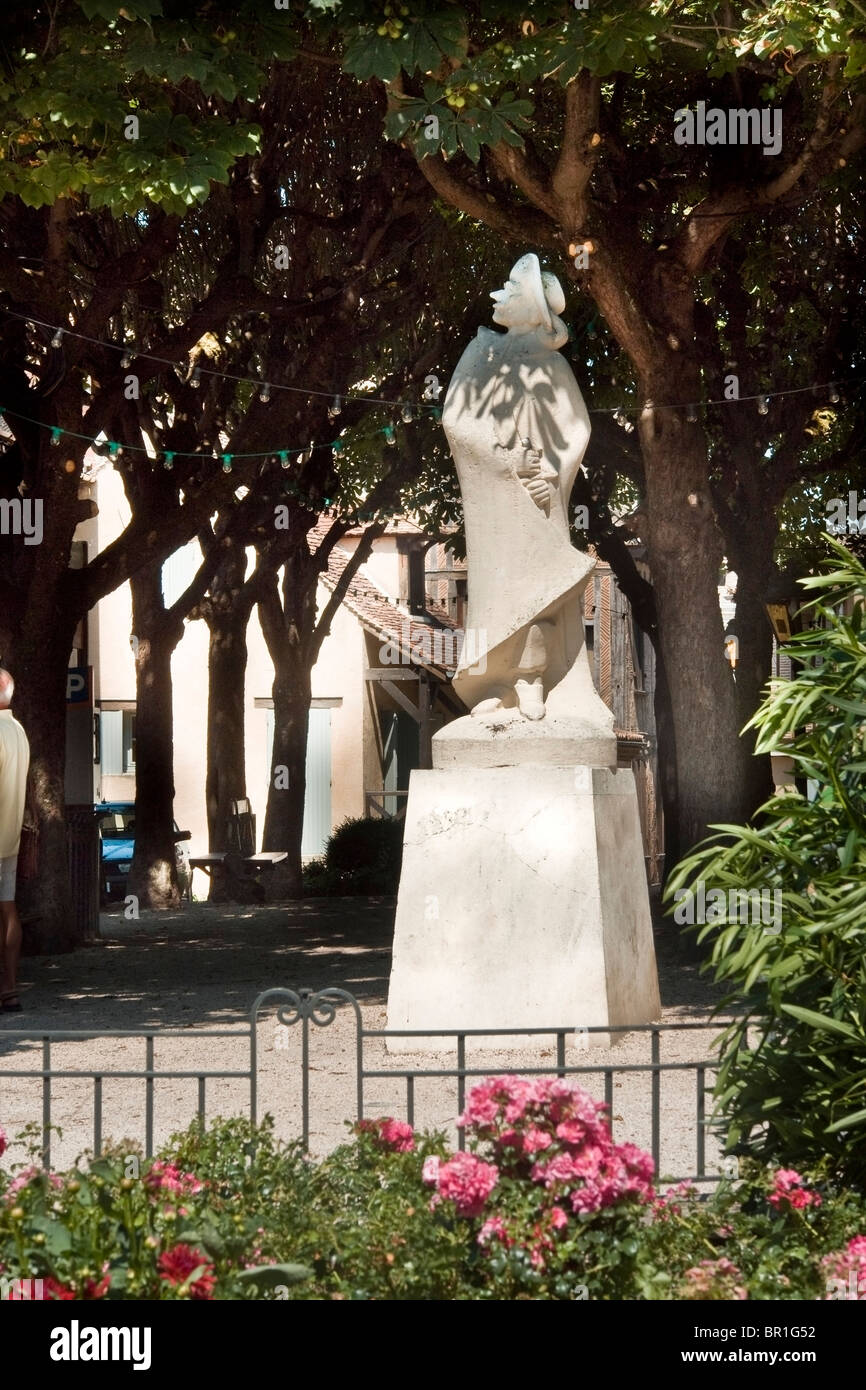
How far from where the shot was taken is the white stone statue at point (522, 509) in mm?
9977

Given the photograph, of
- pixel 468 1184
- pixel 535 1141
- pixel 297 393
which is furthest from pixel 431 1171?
pixel 297 393

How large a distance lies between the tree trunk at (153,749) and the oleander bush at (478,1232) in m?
17.3

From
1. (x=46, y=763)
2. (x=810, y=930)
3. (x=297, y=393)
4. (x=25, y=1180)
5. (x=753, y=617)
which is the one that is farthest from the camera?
(x=753, y=617)

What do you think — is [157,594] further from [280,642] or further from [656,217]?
[656,217]

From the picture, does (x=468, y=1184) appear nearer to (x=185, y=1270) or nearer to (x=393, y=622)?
(x=185, y=1270)

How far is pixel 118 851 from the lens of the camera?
31047mm

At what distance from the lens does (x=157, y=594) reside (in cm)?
2227

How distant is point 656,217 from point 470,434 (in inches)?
309

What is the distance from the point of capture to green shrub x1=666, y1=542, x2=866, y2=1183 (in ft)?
14.7

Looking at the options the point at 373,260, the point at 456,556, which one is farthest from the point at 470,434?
the point at 456,556

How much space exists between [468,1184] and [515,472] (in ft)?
20.4

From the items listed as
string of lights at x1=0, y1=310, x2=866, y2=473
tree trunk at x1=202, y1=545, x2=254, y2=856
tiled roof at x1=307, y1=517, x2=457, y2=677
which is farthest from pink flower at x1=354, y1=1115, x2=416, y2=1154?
tiled roof at x1=307, y1=517, x2=457, y2=677

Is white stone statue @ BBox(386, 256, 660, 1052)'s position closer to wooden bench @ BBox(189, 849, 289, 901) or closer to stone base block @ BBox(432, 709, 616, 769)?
stone base block @ BBox(432, 709, 616, 769)

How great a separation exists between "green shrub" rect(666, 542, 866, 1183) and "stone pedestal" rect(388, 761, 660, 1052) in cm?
441
